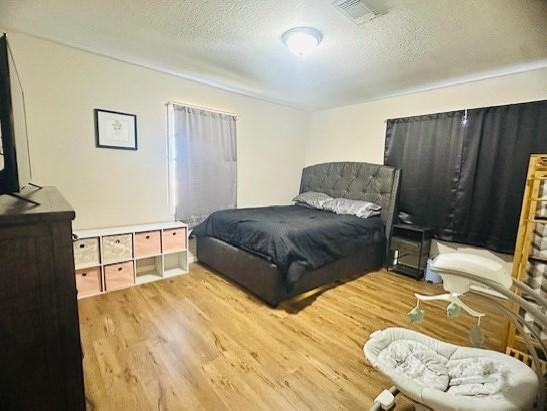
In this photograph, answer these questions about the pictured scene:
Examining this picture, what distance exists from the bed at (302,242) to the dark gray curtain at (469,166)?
0.33 m

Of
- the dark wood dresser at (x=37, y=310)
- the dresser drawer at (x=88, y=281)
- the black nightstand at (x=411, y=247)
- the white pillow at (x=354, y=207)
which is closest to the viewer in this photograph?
the dark wood dresser at (x=37, y=310)

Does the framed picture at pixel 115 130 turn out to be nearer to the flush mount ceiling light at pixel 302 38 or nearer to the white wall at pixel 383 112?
the flush mount ceiling light at pixel 302 38

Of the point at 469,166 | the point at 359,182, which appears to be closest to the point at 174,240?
the point at 359,182

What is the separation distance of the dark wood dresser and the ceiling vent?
6.19ft

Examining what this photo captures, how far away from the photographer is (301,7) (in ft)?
5.65

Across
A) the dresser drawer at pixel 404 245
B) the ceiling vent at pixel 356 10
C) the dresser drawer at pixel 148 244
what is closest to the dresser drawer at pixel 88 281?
the dresser drawer at pixel 148 244

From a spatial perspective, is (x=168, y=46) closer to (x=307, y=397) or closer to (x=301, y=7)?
(x=301, y=7)

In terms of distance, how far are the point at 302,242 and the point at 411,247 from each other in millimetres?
1586

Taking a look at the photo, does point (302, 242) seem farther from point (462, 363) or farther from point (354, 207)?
point (462, 363)

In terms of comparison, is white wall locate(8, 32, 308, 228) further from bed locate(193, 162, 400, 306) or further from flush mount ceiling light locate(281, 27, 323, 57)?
flush mount ceiling light locate(281, 27, 323, 57)

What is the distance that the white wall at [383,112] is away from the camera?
2.70 meters

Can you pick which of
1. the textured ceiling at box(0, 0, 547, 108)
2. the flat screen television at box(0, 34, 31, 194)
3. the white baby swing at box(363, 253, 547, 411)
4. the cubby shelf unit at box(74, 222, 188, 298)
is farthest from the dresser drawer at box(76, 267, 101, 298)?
the white baby swing at box(363, 253, 547, 411)

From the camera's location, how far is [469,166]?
→ 2994 millimetres

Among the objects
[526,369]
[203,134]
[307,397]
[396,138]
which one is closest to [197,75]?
[203,134]
